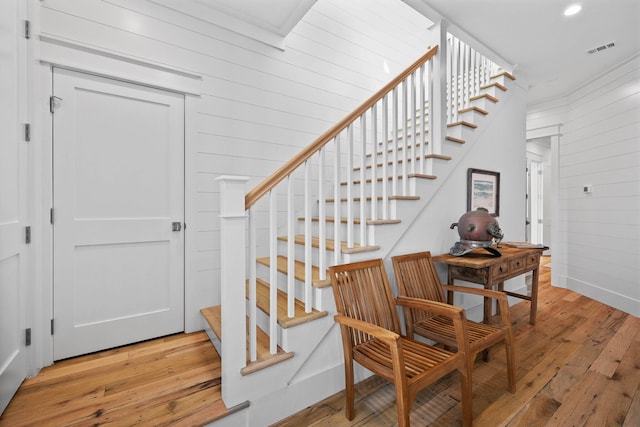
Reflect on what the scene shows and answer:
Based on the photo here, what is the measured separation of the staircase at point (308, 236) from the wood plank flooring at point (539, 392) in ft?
1.06

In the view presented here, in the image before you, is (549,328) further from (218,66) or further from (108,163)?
(108,163)

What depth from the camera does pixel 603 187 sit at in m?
3.50

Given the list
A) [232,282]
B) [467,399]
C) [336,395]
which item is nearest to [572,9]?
[467,399]

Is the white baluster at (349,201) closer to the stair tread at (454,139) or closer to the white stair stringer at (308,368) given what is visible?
the white stair stringer at (308,368)

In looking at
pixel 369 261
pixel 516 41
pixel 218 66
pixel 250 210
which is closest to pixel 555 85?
pixel 516 41

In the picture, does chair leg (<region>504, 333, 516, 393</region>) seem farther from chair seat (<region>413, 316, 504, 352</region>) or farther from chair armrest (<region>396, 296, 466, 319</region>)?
chair armrest (<region>396, 296, 466, 319</region>)

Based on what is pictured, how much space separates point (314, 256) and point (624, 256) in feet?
11.8

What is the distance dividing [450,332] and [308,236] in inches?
43.6

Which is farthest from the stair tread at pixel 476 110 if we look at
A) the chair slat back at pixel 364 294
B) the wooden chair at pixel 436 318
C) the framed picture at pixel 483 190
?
the chair slat back at pixel 364 294

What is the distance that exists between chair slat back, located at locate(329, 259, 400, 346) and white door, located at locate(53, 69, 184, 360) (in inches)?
55.8

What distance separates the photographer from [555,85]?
12.4 feet

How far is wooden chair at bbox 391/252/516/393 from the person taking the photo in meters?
1.82

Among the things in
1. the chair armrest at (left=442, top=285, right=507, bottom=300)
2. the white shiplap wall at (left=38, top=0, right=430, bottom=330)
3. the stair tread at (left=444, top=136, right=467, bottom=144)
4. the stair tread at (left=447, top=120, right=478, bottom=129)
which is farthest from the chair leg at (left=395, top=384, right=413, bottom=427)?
the stair tread at (left=447, top=120, right=478, bottom=129)

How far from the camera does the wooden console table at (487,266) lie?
89.6 inches
